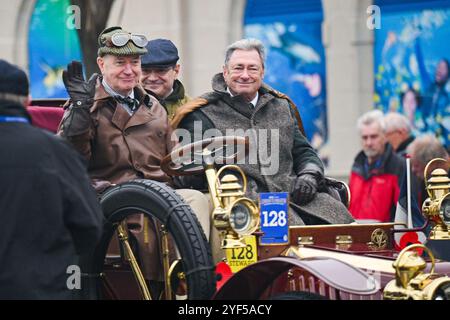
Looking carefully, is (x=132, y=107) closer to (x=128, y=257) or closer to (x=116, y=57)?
(x=116, y=57)

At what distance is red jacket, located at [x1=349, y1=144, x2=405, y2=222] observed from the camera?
8.99 m

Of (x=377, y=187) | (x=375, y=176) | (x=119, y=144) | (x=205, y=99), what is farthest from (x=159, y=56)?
(x=375, y=176)

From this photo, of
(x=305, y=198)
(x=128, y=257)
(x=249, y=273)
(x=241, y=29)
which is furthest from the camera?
(x=241, y=29)

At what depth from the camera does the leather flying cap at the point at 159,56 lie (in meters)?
7.35

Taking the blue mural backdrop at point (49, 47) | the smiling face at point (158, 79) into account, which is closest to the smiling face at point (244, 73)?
the smiling face at point (158, 79)

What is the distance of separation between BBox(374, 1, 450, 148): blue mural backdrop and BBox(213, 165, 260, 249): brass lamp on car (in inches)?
338

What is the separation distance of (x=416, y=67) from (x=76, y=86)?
870 centimetres

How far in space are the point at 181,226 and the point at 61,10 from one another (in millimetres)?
11172

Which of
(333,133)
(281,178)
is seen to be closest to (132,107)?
(281,178)

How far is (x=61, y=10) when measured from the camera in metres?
15.8

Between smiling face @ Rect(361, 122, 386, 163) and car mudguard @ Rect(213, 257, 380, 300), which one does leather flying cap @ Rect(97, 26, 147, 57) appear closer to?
car mudguard @ Rect(213, 257, 380, 300)

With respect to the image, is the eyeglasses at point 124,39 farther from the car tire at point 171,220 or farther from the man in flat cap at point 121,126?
the car tire at point 171,220

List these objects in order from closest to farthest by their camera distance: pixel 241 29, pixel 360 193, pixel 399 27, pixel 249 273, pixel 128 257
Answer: pixel 249 273
pixel 128 257
pixel 360 193
pixel 399 27
pixel 241 29

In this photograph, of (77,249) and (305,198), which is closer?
(77,249)
